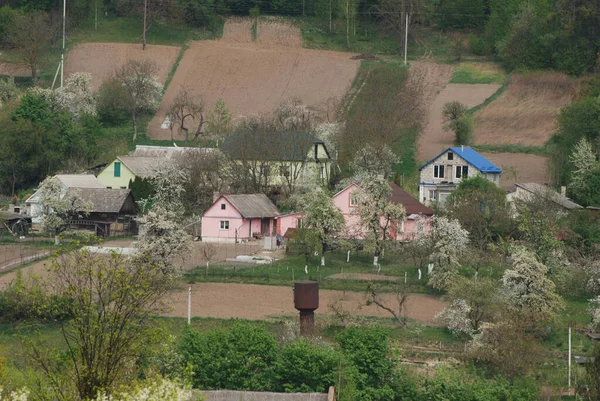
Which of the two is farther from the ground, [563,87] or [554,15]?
[554,15]

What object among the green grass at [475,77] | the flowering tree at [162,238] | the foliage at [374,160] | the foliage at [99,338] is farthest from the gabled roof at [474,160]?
the foliage at [99,338]

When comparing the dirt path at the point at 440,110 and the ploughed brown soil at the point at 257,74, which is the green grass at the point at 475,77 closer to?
the dirt path at the point at 440,110

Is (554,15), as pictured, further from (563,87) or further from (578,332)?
(578,332)

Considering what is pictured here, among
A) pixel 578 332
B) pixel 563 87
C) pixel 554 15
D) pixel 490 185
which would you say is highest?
pixel 554 15

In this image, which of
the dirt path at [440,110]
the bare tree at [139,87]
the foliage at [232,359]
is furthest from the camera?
the bare tree at [139,87]

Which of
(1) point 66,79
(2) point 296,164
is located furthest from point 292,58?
(2) point 296,164

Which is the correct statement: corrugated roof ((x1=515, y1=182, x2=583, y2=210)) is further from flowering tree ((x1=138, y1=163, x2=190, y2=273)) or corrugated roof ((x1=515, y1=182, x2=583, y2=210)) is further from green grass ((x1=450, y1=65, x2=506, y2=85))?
green grass ((x1=450, y1=65, x2=506, y2=85))
